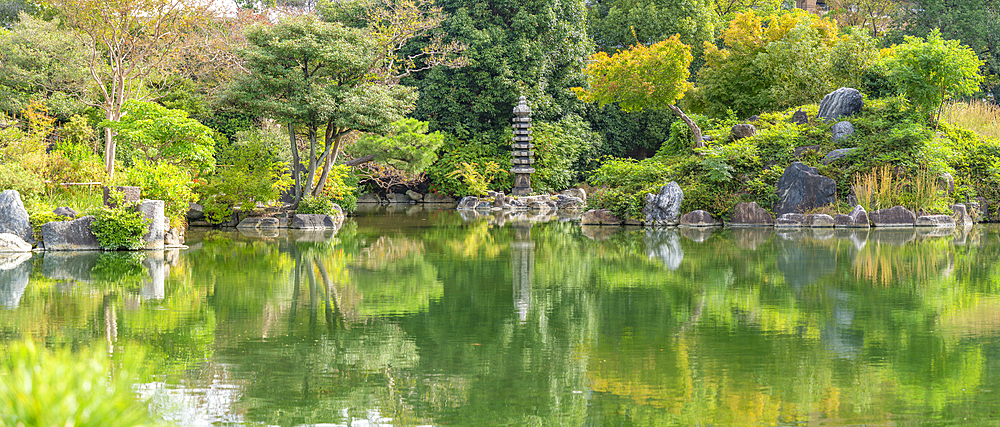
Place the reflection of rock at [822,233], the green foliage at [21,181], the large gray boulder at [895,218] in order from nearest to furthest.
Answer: the green foliage at [21,181], the reflection of rock at [822,233], the large gray boulder at [895,218]

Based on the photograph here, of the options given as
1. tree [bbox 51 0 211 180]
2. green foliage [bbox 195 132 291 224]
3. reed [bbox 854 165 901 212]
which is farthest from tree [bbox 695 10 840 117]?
tree [bbox 51 0 211 180]

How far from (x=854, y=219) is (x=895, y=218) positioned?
0.75 m

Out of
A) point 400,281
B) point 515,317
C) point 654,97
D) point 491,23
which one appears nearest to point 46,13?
point 491,23

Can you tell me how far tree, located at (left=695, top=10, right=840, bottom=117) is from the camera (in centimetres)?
2094

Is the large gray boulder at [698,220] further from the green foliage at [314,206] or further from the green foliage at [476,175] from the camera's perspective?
the green foliage at [476,175]

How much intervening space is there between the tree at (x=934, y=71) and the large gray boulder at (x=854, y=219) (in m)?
3.02

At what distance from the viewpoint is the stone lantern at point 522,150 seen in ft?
85.0

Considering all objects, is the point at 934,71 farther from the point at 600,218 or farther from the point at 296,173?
the point at 296,173

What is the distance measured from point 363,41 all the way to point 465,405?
13390mm

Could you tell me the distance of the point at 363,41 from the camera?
54.9 feet

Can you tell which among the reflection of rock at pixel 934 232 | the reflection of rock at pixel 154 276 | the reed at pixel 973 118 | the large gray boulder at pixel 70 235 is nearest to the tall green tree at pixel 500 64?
the reed at pixel 973 118

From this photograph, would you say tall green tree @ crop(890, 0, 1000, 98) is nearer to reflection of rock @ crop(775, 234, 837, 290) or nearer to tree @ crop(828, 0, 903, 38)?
tree @ crop(828, 0, 903, 38)

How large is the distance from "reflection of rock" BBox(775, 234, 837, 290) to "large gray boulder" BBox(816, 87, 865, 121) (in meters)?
5.43

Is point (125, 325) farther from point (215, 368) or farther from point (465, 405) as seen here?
point (465, 405)
